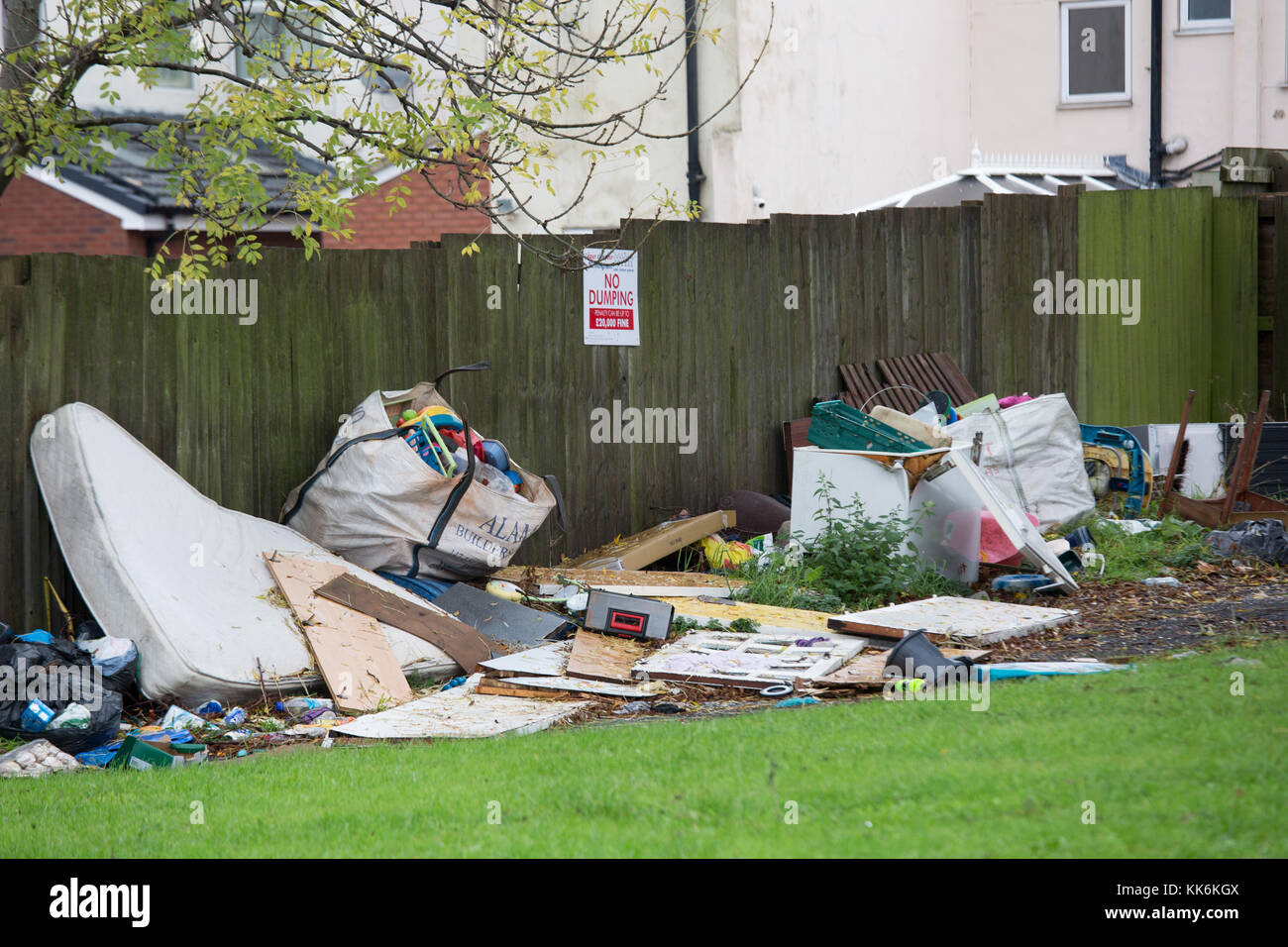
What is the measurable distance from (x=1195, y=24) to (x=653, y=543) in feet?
47.8

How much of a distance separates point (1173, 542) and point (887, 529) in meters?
2.54

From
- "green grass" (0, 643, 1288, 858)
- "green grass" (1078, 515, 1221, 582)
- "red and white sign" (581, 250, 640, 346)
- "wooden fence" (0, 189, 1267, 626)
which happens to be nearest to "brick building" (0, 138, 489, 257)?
"wooden fence" (0, 189, 1267, 626)

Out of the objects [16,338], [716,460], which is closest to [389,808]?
[16,338]

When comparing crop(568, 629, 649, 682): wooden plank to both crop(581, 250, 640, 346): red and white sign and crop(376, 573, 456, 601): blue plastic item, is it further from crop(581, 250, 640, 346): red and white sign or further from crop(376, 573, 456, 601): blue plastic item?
crop(581, 250, 640, 346): red and white sign

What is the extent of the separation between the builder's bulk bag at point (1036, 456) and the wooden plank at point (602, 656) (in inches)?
149

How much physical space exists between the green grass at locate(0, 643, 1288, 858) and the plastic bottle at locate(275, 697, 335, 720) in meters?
0.97

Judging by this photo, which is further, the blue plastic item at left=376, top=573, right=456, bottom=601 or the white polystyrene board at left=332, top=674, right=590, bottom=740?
the blue plastic item at left=376, top=573, right=456, bottom=601

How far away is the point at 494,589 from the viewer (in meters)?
8.44

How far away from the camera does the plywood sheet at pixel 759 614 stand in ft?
25.6

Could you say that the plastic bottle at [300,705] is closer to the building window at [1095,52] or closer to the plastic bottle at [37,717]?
the plastic bottle at [37,717]

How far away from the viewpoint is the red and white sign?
978 cm

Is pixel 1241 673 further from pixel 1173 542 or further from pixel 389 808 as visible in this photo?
pixel 1173 542

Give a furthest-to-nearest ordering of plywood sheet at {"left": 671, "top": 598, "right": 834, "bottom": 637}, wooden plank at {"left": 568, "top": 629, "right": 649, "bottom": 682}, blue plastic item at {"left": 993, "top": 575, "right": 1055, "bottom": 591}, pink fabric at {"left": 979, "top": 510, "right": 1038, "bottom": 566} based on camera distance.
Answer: pink fabric at {"left": 979, "top": 510, "right": 1038, "bottom": 566} < blue plastic item at {"left": 993, "top": 575, "right": 1055, "bottom": 591} < plywood sheet at {"left": 671, "top": 598, "right": 834, "bottom": 637} < wooden plank at {"left": 568, "top": 629, "right": 649, "bottom": 682}

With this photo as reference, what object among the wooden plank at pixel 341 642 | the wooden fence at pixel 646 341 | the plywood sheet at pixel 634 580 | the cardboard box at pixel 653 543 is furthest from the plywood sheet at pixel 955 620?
the wooden fence at pixel 646 341
